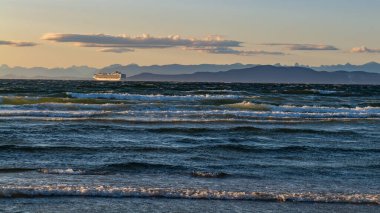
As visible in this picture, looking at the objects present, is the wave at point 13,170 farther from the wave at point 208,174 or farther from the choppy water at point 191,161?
the wave at point 208,174

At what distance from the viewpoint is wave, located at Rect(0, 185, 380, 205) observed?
13.8 metres

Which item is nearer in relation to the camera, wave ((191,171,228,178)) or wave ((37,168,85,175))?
wave ((37,168,85,175))

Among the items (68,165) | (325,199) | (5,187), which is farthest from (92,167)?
A: (325,199)

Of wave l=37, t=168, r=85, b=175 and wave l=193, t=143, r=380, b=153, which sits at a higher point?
wave l=37, t=168, r=85, b=175

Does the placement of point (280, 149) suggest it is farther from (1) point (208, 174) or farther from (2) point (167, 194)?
(2) point (167, 194)

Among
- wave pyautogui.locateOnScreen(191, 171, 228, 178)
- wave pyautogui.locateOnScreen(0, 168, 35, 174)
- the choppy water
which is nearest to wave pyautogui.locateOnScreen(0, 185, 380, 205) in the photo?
the choppy water

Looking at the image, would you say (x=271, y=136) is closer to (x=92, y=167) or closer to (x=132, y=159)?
(x=132, y=159)

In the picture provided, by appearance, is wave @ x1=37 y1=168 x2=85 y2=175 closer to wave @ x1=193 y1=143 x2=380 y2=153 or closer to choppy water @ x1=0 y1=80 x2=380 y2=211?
choppy water @ x1=0 y1=80 x2=380 y2=211

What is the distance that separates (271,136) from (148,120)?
8.54 m

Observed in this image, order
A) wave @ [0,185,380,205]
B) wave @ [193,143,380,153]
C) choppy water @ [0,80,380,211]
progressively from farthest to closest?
wave @ [193,143,380,153]
choppy water @ [0,80,380,211]
wave @ [0,185,380,205]

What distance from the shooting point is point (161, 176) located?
16.3 metres

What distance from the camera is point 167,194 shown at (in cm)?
1398

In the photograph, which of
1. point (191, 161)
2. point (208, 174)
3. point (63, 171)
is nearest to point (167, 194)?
point (208, 174)

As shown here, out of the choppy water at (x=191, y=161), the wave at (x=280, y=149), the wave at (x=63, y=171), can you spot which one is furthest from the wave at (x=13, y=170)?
the wave at (x=280, y=149)
